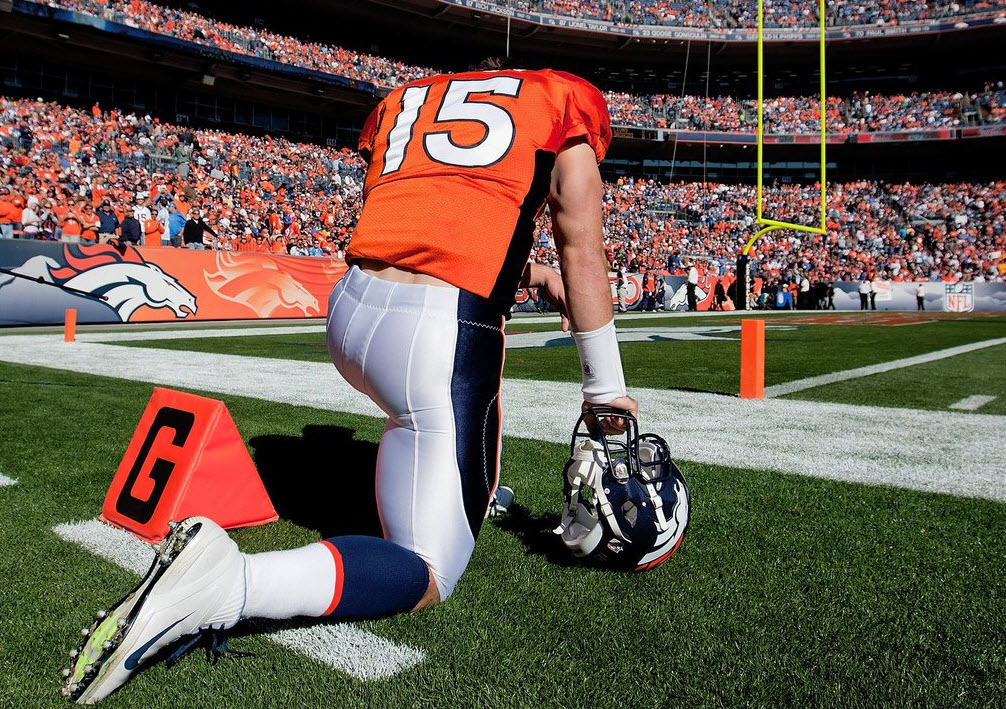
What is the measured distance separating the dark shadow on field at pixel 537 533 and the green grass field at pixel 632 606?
0.03 feet

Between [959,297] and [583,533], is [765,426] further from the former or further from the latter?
[959,297]

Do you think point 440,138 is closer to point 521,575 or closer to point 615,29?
point 521,575

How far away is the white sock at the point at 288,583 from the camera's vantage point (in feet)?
4.74

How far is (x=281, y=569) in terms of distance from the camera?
148 centimetres

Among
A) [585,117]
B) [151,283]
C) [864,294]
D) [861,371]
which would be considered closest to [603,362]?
[585,117]

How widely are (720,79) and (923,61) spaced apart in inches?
395

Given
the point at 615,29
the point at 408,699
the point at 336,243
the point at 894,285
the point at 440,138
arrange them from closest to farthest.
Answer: the point at 408,699
the point at 440,138
the point at 336,243
the point at 894,285
the point at 615,29

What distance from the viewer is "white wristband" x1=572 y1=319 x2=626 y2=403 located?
6.40ft

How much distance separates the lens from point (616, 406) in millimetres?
1931

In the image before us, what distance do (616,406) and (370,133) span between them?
110 centimetres

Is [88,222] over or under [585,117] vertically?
over

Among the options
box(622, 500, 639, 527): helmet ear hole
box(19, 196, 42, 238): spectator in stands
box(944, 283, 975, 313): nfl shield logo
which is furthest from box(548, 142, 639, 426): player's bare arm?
box(944, 283, 975, 313): nfl shield logo

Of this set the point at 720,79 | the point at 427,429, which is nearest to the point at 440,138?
the point at 427,429

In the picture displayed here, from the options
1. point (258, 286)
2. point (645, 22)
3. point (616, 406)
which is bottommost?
point (616, 406)
